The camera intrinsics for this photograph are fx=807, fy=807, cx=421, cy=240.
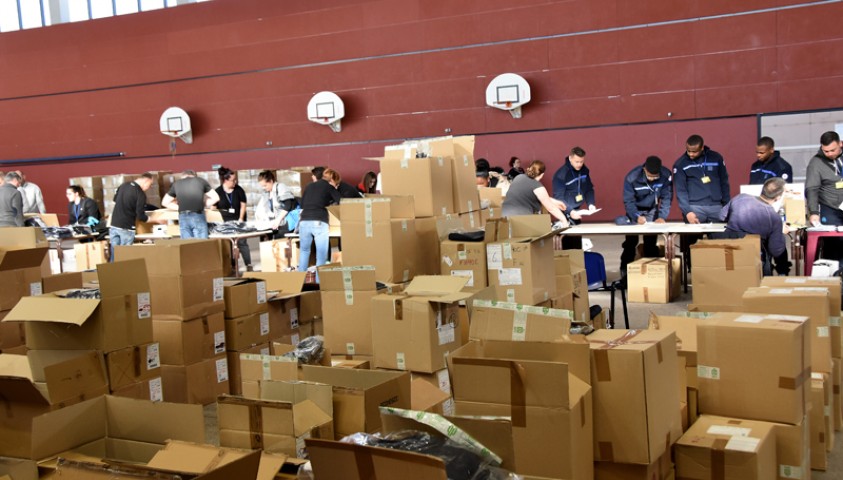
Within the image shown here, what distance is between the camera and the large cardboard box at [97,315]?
364cm

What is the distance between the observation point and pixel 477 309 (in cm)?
308

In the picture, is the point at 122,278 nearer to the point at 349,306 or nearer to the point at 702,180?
the point at 349,306

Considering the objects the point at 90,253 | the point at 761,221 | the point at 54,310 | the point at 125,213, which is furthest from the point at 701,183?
the point at 90,253

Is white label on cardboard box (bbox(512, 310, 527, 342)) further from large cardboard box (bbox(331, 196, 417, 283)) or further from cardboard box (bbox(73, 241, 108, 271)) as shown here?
cardboard box (bbox(73, 241, 108, 271))

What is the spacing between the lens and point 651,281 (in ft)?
23.2

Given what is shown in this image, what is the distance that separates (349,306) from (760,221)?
11.4ft

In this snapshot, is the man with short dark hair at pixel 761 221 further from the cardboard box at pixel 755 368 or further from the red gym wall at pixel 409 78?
the red gym wall at pixel 409 78

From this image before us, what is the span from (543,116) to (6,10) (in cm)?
1163

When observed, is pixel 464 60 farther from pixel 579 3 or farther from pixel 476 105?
pixel 579 3

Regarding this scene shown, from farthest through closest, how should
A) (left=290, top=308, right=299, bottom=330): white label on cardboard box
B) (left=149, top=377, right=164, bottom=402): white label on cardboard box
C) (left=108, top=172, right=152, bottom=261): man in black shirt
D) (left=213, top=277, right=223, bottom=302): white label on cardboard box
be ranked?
(left=108, top=172, right=152, bottom=261): man in black shirt < (left=290, top=308, right=299, bottom=330): white label on cardboard box < (left=213, top=277, right=223, bottom=302): white label on cardboard box < (left=149, top=377, right=164, bottom=402): white label on cardboard box

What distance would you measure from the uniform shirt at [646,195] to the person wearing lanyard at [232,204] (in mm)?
4627

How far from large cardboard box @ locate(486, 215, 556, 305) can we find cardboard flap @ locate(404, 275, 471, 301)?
73 cm

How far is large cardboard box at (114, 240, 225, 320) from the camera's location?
460 centimetres

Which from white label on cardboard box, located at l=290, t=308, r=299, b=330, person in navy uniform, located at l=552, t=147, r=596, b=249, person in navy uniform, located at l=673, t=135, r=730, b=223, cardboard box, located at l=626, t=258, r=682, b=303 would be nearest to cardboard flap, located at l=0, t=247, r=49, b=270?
white label on cardboard box, located at l=290, t=308, r=299, b=330
